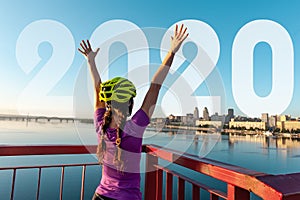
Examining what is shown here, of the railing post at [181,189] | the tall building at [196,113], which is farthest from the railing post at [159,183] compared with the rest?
the tall building at [196,113]

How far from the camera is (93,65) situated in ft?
5.70

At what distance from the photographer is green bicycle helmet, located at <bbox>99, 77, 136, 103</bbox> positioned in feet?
3.78

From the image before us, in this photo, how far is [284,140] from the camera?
54.6 meters

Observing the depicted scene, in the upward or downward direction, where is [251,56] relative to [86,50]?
upward

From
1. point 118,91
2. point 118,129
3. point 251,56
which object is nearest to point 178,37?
point 118,91

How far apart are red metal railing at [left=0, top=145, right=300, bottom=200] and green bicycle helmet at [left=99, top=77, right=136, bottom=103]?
1.91ft

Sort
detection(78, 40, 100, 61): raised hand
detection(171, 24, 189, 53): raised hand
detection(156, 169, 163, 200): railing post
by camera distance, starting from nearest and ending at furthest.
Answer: detection(171, 24, 189, 53): raised hand → detection(78, 40, 100, 61): raised hand → detection(156, 169, 163, 200): railing post

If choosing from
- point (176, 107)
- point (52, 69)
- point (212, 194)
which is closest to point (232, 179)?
point (212, 194)

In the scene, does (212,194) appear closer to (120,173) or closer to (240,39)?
(120,173)

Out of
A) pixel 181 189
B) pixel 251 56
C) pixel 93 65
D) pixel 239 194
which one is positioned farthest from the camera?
pixel 251 56

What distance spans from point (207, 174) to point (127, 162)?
0.46 metres

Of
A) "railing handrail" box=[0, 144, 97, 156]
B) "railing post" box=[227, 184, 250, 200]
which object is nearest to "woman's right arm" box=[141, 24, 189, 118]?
"railing post" box=[227, 184, 250, 200]

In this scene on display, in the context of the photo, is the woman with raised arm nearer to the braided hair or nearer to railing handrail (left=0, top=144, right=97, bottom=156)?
Answer: the braided hair

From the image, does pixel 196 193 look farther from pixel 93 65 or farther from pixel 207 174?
pixel 93 65
